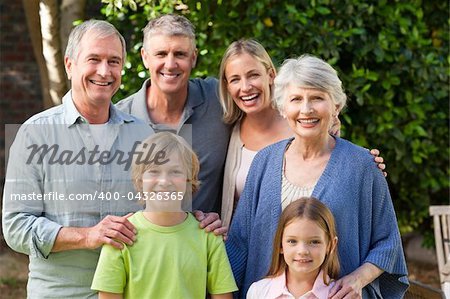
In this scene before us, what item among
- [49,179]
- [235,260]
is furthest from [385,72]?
[49,179]

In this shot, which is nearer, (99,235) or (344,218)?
(99,235)

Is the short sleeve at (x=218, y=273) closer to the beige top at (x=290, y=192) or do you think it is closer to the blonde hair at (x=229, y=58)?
the beige top at (x=290, y=192)

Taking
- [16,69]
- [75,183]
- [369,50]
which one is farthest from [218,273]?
[16,69]

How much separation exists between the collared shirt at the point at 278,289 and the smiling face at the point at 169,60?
3.55 feet

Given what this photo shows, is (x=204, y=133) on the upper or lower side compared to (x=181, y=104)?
lower

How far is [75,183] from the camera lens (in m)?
3.29

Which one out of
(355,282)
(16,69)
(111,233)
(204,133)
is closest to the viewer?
(111,233)

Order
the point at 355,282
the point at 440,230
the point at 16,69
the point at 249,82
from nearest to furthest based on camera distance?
the point at 355,282 → the point at 249,82 → the point at 440,230 → the point at 16,69

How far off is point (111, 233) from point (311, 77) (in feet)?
3.02

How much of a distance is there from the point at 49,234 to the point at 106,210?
0.83 feet

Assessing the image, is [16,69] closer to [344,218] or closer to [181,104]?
[181,104]

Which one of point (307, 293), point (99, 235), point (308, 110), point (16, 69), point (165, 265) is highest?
point (16, 69)

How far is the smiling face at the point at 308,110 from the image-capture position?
10.8 ft

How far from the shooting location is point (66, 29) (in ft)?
18.3
